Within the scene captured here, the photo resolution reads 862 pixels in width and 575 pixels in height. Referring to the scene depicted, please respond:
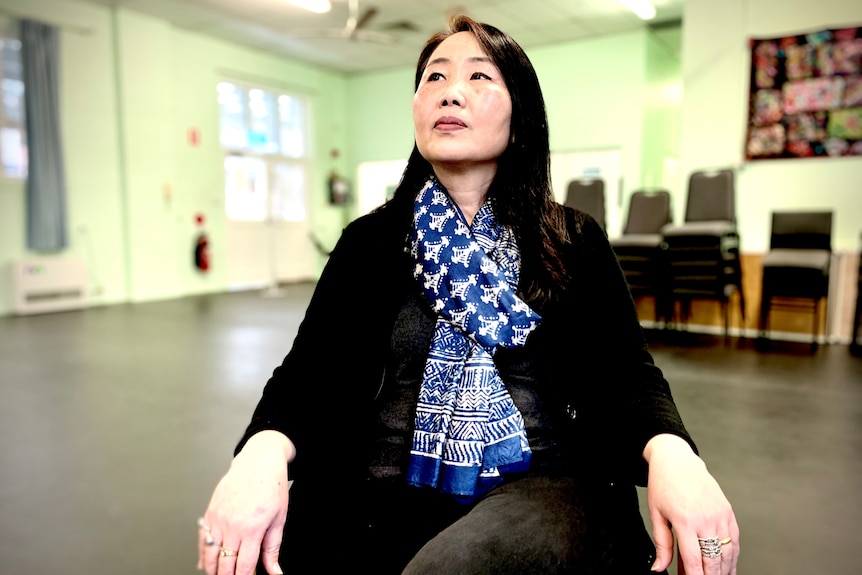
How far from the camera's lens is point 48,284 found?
5867mm

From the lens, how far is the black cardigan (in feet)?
2.67

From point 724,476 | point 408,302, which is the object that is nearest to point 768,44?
point 724,476

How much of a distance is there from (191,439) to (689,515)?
211 centimetres

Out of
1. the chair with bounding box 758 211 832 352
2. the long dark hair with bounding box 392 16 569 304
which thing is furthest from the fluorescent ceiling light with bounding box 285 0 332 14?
the long dark hair with bounding box 392 16 569 304

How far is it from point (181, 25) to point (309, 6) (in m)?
1.85

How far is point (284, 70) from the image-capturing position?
8406mm

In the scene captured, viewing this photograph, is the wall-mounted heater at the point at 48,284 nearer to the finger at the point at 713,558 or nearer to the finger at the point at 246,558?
the finger at the point at 246,558

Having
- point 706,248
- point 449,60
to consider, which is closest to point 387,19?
point 706,248

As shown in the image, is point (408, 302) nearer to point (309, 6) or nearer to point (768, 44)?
point (768, 44)

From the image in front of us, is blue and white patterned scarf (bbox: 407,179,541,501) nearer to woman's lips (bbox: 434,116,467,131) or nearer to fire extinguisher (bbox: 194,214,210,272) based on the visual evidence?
woman's lips (bbox: 434,116,467,131)

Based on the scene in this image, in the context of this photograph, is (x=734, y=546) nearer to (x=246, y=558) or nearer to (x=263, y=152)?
(x=246, y=558)

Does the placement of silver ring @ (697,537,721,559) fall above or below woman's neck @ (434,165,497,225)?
below

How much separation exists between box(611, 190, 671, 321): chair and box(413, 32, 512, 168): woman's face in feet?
12.3

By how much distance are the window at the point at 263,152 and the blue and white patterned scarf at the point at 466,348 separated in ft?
23.1
